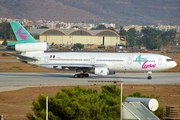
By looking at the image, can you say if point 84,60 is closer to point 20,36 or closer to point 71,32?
point 20,36

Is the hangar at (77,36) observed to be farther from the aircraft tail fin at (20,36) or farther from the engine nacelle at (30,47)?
the engine nacelle at (30,47)

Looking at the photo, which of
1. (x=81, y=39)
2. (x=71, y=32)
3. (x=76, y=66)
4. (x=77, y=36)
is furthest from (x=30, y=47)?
(x=81, y=39)

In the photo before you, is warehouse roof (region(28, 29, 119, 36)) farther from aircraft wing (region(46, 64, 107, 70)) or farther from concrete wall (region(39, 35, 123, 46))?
aircraft wing (region(46, 64, 107, 70))

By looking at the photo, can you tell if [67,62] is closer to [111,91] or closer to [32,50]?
[32,50]

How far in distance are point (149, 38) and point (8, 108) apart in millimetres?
174134

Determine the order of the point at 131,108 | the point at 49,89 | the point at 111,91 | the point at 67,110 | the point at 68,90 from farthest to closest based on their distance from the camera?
the point at 49,89 < the point at 111,91 < the point at 68,90 < the point at 67,110 < the point at 131,108

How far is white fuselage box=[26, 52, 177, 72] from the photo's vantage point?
43906mm

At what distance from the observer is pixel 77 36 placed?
164m

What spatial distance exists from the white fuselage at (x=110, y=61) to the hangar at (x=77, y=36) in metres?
112

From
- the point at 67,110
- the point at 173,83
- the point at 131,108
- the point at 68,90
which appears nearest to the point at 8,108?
the point at 68,90

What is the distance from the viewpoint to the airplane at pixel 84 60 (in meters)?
43.8

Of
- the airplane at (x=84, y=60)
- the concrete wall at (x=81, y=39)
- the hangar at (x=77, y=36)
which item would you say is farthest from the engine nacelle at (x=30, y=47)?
A: the concrete wall at (x=81, y=39)

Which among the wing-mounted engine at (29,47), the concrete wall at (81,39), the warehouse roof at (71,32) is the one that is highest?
the warehouse roof at (71,32)

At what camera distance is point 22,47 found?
1778 inches
